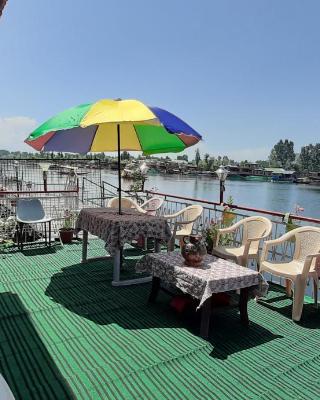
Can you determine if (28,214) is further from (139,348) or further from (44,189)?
(44,189)

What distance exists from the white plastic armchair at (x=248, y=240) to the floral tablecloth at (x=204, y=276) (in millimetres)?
781

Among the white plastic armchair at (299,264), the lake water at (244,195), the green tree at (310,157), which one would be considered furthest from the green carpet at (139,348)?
the green tree at (310,157)

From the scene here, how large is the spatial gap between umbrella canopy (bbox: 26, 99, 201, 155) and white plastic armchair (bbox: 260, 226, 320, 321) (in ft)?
5.57

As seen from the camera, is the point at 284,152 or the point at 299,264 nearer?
the point at 299,264

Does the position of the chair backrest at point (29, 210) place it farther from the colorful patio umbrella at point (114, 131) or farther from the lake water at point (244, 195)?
the lake water at point (244, 195)

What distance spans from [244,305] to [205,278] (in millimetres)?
652

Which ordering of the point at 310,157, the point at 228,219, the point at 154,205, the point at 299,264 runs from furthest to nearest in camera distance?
the point at 310,157
the point at 154,205
the point at 228,219
the point at 299,264

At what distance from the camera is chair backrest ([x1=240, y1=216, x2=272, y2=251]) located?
14.0ft

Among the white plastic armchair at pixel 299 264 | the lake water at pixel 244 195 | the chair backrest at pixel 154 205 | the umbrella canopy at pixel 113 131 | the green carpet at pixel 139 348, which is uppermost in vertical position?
the umbrella canopy at pixel 113 131

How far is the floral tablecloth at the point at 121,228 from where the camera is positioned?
12.5ft

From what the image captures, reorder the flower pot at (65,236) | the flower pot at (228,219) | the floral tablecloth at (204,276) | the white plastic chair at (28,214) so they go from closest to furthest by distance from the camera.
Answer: the floral tablecloth at (204,276), the flower pot at (228,219), the white plastic chair at (28,214), the flower pot at (65,236)

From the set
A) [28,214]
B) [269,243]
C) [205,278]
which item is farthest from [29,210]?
[269,243]

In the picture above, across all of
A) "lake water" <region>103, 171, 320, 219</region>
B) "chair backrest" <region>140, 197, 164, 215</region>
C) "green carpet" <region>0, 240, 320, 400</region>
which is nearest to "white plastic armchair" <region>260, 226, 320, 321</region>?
"green carpet" <region>0, 240, 320, 400</region>

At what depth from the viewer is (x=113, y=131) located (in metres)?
4.98
